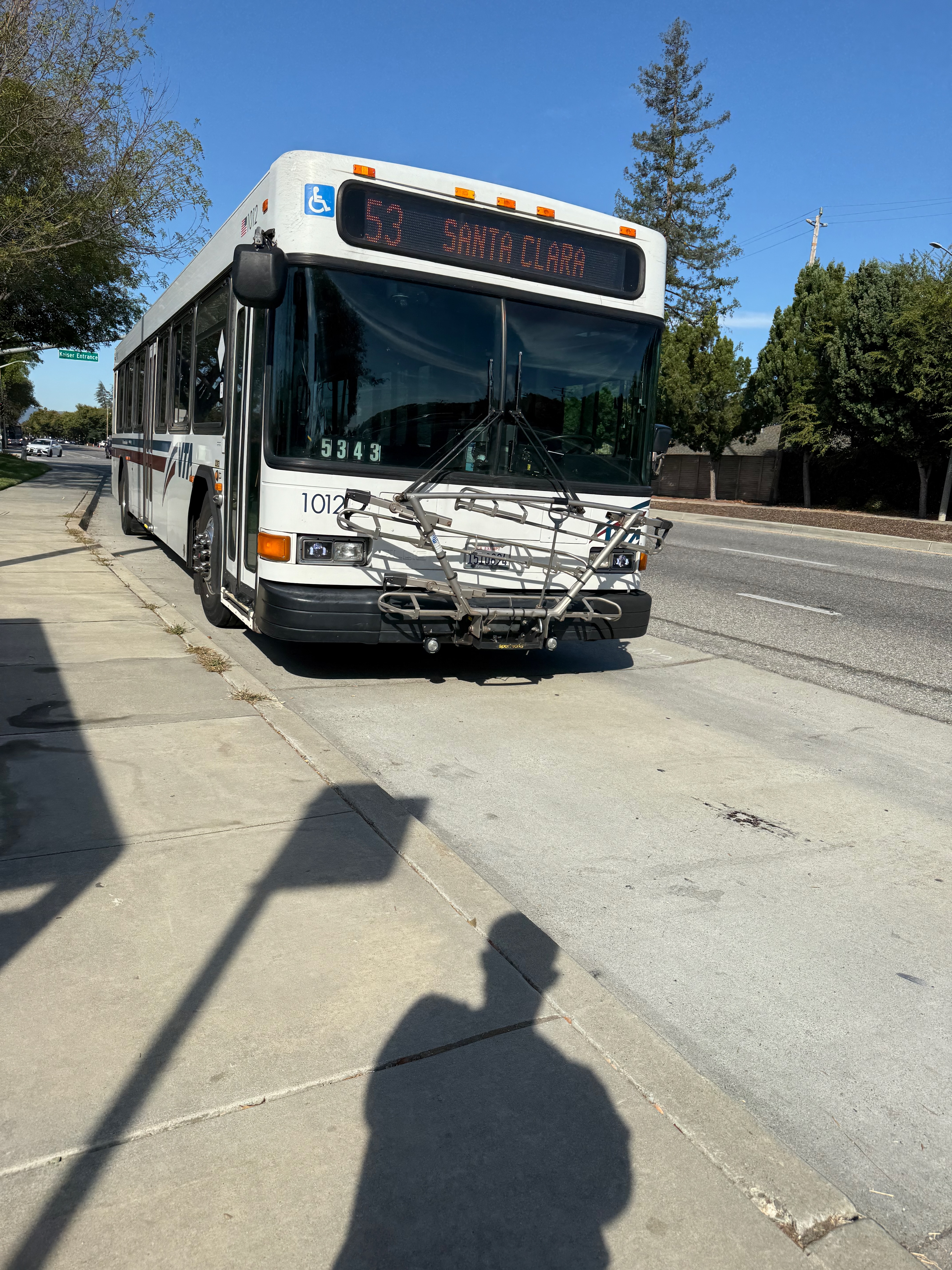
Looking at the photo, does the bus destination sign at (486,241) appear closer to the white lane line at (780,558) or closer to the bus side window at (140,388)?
the bus side window at (140,388)

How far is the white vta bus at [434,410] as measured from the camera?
5.98 metres

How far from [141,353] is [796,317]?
3764 cm

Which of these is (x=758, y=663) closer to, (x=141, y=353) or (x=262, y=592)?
(x=262, y=592)

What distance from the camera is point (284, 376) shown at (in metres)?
5.99

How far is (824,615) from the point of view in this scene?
10977 millimetres

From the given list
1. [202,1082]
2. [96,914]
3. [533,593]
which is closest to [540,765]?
[533,593]

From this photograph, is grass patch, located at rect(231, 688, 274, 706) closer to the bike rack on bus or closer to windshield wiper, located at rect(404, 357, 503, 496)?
the bike rack on bus

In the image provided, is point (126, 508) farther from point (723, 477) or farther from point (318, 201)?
point (723, 477)

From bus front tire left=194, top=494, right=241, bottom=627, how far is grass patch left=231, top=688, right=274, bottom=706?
181 centimetres

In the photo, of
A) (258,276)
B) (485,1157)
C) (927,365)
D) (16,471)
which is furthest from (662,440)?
(16,471)

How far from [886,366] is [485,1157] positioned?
118 ft

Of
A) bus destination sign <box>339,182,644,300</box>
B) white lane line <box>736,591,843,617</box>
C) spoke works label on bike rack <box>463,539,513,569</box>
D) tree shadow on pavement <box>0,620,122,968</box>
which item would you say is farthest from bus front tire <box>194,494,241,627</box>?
white lane line <box>736,591,843,617</box>

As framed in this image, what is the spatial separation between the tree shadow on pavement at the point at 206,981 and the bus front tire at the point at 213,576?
3.80 m

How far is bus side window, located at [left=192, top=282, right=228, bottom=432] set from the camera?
7629mm
